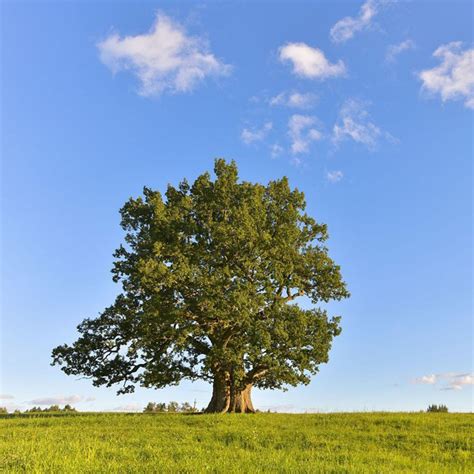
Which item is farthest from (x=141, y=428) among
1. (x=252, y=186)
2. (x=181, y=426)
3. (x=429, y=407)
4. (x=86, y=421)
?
(x=429, y=407)

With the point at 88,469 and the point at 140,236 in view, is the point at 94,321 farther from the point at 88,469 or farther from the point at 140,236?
the point at 88,469

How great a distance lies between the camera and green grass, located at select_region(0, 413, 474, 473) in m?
14.0

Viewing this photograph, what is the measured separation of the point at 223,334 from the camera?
111 ft

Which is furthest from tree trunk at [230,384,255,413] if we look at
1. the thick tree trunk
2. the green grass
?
the green grass

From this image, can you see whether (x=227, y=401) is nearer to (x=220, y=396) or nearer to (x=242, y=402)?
(x=220, y=396)

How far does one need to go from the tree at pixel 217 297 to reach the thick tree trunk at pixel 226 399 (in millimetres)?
64

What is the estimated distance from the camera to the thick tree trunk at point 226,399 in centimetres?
3306

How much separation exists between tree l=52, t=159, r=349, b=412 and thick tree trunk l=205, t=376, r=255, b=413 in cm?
6

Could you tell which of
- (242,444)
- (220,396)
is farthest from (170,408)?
(242,444)

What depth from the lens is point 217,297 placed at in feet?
104

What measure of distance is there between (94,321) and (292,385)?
13958 millimetres

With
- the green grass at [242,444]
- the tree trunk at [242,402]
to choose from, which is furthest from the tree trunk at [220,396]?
the green grass at [242,444]

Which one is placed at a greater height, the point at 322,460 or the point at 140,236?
the point at 140,236

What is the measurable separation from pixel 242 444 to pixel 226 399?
14.4m
